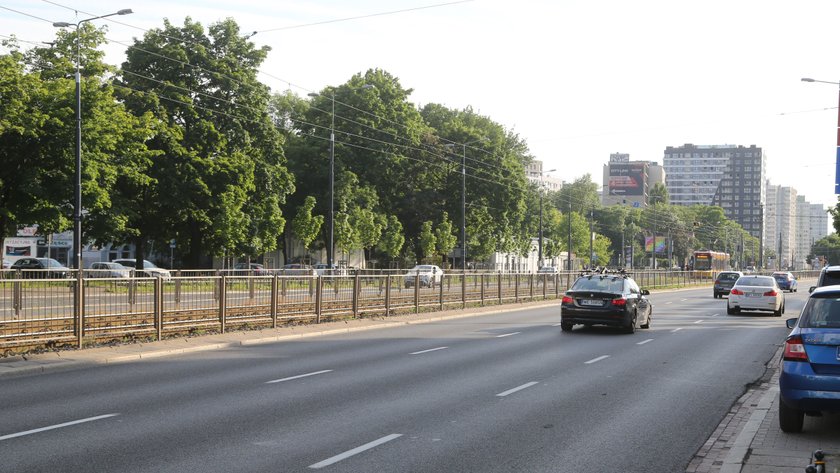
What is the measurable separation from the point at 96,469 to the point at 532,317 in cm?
2389

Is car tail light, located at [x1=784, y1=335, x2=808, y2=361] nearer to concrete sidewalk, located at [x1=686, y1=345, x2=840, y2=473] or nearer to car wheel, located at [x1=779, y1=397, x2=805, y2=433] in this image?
car wheel, located at [x1=779, y1=397, x2=805, y2=433]

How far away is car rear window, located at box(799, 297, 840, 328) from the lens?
28.8 ft

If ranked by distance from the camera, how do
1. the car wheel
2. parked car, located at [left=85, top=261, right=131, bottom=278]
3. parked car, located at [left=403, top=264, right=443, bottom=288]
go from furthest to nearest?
1. parked car, located at [left=403, top=264, right=443, bottom=288]
2. parked car, located at [left=85, top=261, right=131, bottom=278]
3. the car wheel

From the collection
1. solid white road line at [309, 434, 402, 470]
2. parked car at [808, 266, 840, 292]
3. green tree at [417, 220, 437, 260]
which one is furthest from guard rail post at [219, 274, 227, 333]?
green tree at [417, 220, 437, 260]

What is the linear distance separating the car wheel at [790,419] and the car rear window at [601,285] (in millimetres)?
13495

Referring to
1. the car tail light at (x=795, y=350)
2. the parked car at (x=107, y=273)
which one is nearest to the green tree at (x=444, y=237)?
the parked car at (x=107, y=273)

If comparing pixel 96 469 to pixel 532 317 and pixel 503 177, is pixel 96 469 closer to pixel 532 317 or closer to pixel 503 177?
pixel 532 317

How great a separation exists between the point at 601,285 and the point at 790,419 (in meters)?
13.8

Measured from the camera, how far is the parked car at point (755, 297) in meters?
31.9

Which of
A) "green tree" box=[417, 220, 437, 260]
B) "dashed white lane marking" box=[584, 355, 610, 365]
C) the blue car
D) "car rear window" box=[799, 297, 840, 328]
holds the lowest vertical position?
"dashed white lane marking" box=[584, 355, 610, 365]

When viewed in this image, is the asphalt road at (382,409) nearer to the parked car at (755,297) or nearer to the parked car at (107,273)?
the parked car at (107,273)

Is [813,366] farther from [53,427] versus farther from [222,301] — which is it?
[222,301]

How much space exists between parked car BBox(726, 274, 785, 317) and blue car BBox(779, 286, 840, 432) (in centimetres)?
2459

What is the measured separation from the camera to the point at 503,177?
7581 centimetres
